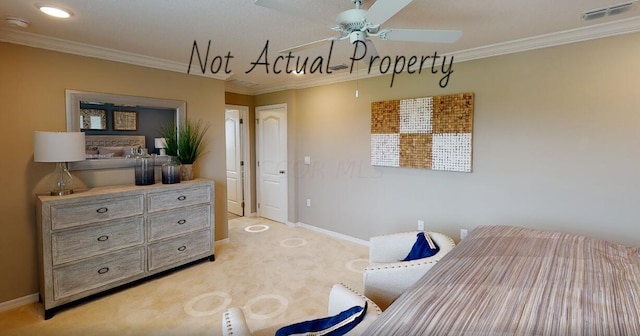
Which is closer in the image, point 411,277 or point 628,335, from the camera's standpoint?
point 628,335

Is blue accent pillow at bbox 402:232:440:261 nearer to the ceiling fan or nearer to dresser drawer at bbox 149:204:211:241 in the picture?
the ceiling fan

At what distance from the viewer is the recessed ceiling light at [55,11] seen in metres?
2.13

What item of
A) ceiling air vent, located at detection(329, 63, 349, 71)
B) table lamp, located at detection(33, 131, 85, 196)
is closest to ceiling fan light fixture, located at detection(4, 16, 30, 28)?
table lamp, located at detection(33, 131, 85, 196)

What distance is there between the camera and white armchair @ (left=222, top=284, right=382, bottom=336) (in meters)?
1.22

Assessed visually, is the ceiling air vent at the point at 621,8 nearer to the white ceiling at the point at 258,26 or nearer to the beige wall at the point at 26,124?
the white ceiling at the point at 258,26

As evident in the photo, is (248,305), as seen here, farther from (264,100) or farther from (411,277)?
(264,100)

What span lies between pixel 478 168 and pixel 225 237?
3250 millimetres

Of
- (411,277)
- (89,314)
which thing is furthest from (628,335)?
(89,314)

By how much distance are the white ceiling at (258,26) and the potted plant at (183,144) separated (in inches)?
29.2

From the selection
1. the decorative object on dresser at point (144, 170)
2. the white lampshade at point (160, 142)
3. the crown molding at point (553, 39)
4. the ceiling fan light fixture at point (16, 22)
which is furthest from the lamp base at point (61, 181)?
the crown molding at point (553, 39)

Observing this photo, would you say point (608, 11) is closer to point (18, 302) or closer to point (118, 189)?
point (118, 189)

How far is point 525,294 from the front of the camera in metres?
1.28

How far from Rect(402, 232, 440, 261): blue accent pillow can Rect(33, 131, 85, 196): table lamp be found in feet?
9.41

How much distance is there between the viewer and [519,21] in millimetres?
2447
